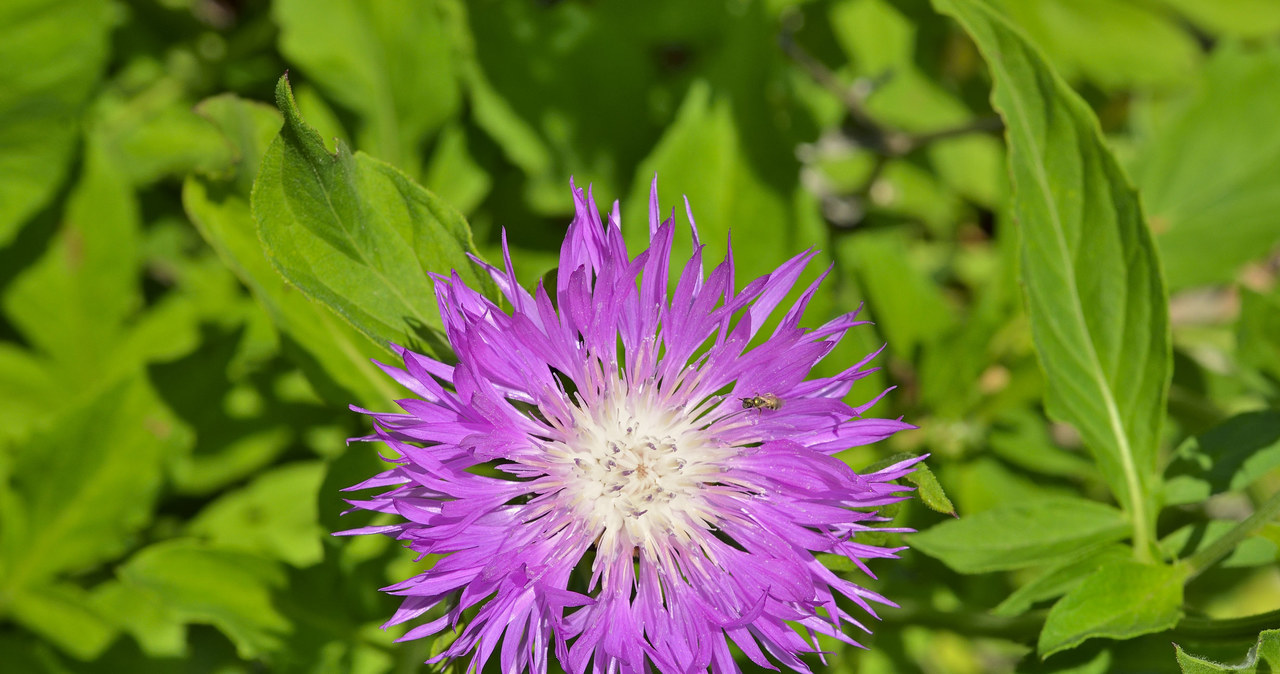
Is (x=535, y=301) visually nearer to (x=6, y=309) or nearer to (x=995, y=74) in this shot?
(x=995, y=74)

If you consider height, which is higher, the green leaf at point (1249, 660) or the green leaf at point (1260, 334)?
the green leaf at point (1260, 334)

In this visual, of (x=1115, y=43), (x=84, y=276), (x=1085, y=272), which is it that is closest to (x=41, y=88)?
(x=84, y=276)

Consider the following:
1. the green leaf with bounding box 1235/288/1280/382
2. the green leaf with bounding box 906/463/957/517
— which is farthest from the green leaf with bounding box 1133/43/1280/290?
the green leaf with bounding box 906/463/957/517

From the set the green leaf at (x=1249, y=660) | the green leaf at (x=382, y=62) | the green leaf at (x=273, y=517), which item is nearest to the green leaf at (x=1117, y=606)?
the green leaf at (x=1249, y=660)

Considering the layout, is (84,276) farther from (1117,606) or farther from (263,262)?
(1117,606)

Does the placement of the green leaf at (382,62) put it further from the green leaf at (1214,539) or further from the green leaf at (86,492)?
the green leaf at (1214,539)
